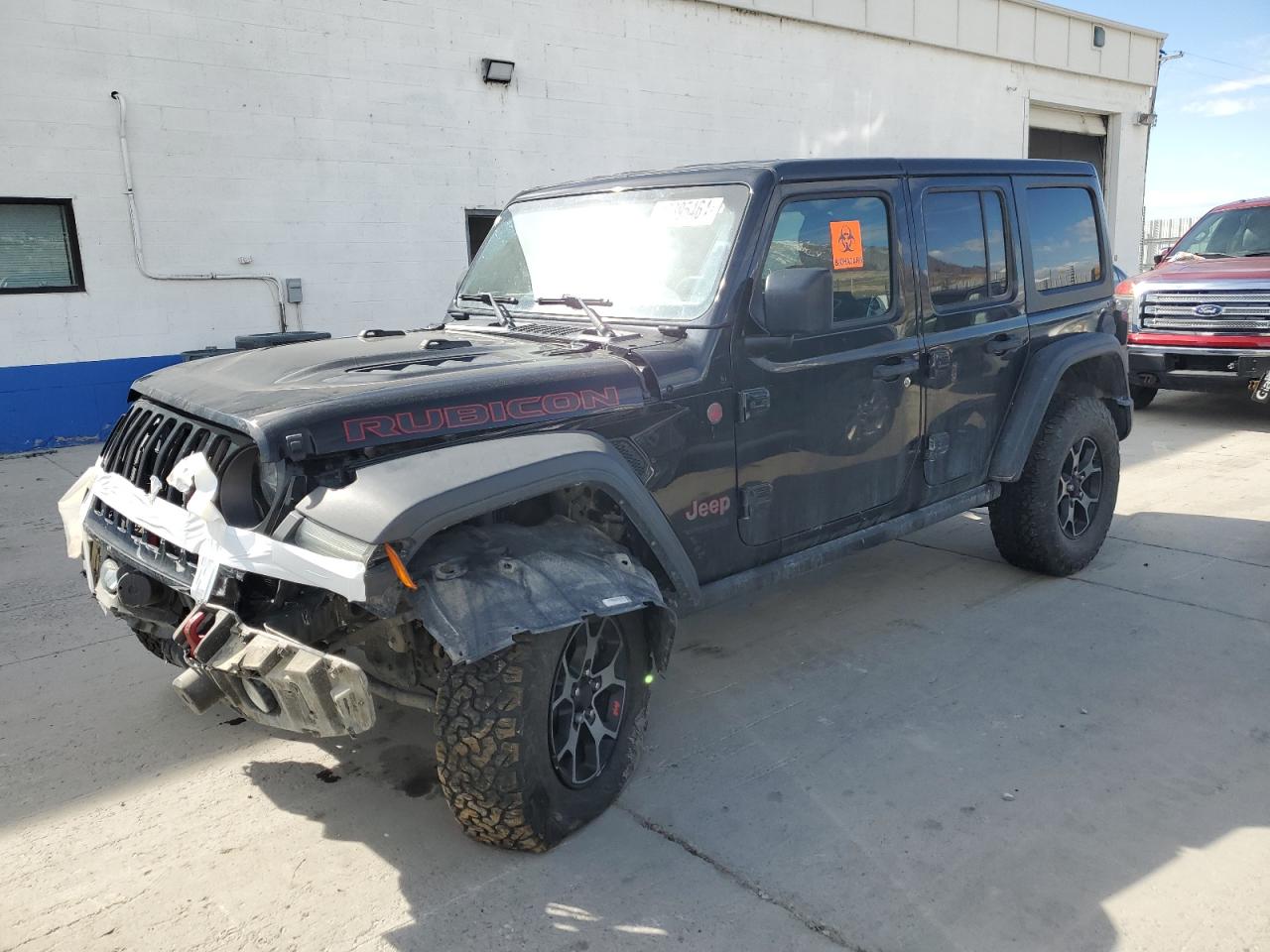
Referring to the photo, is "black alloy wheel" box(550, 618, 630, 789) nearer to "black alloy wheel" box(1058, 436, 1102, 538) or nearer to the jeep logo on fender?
the jeep logo on fender

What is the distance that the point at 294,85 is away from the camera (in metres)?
9.53

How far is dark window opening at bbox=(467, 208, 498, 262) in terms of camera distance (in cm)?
1095

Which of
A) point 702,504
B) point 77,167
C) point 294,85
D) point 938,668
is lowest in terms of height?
point 938,668

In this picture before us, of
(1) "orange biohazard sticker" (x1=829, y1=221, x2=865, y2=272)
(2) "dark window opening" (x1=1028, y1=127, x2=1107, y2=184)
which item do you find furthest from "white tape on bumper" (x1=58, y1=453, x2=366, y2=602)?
(2) "dark window opening" (x1=1028, y1=127, x2=1107, y2=184)

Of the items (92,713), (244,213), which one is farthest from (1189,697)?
(244,213)

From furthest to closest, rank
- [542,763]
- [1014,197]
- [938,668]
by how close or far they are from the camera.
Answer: [1014,197], [938,668], [542,763]

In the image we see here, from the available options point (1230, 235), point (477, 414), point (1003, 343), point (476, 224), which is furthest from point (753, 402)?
point (1230, 235)

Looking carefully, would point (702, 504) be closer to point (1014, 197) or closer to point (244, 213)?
point (1014, 197)

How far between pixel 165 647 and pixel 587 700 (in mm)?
1438

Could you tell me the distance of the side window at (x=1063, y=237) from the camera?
4.73 meters

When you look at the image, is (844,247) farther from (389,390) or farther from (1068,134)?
(1068,134)

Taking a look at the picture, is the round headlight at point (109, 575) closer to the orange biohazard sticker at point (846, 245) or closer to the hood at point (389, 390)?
the hood at point (389, 390)

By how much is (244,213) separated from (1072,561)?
26.5 ft

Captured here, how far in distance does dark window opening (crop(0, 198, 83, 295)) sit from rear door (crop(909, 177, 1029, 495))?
25.8 feet
